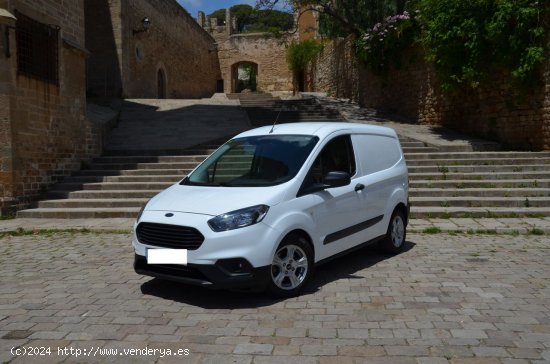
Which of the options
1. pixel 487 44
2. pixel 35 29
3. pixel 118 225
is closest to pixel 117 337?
pixel 118 225

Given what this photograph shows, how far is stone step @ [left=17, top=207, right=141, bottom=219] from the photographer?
9.60 m

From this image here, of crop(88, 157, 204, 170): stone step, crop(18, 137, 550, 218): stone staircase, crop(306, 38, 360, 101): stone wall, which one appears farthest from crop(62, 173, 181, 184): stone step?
crop(306, 38, 360, 101): stone wall

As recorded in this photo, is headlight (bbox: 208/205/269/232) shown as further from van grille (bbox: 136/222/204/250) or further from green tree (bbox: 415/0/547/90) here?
green tree (bbox: 415/0/547/90)

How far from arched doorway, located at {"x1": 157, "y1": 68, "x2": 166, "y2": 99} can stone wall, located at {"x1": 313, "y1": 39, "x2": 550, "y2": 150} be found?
9.32m

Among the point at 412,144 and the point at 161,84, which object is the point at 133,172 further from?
the point at 161,84

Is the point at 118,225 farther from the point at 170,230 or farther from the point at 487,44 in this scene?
the point at 487,44

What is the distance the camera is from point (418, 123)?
17062mm

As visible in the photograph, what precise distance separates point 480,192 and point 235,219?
7071mm

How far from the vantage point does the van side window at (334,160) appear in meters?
4.98

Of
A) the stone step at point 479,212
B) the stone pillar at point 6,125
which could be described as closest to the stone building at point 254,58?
the stone pillar at point 6,125

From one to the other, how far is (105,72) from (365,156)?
16910mm

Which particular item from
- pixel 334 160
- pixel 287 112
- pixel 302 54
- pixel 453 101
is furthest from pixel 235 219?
pixel 302 54

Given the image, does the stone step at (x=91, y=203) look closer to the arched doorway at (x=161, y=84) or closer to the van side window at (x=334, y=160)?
the van side window at (x=334, y=160)

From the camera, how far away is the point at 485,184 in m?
10.2
